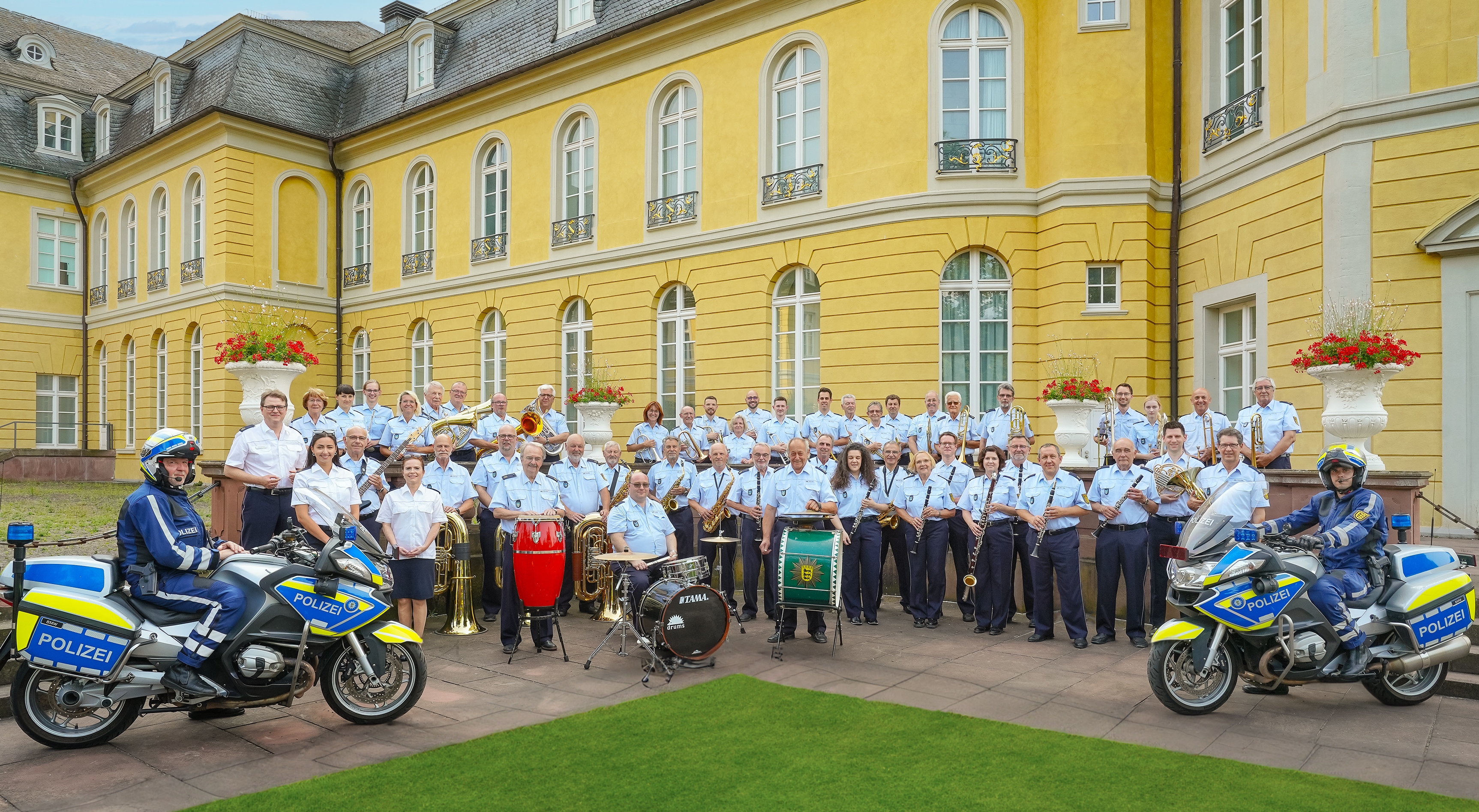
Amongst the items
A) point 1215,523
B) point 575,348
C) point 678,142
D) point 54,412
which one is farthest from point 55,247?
point 1215,523

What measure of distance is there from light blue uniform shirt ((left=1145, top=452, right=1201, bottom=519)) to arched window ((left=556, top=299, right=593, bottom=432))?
1420 centimetres

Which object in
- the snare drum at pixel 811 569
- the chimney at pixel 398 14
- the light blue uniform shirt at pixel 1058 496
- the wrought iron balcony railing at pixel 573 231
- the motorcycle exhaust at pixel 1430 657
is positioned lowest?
the motorcycle exhaust at pixel 1430 657

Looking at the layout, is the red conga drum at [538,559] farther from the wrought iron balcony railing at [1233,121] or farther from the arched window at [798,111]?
the wrought iron balcony railing at [1233,121]

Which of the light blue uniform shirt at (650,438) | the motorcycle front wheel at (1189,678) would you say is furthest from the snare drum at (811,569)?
the light blue uniform shirt at (650,438)

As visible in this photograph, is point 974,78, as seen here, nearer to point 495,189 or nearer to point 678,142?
point 678,142

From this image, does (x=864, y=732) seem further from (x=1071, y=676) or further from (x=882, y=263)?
(x=882, y=263)

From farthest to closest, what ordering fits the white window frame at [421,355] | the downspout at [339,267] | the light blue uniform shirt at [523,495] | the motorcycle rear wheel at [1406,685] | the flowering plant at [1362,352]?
1. the downspout at [339,267]
2. the white window frame at [421,355]
3. the light blue uniform shirt at [523,495]
4. the flowering plant at [1362,352]
5. the motorcycle rear wheel at [1406,685]

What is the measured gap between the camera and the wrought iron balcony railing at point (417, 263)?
25016 millimetres

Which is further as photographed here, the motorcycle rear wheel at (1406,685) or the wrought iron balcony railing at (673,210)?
the wrought iron balcony railing at (673,210)

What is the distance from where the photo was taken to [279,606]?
6453mm

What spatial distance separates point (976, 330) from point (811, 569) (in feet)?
28.8

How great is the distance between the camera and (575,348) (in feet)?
72.8

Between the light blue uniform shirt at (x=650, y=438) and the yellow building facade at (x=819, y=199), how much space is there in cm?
412

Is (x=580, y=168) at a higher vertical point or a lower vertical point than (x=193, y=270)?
higher
